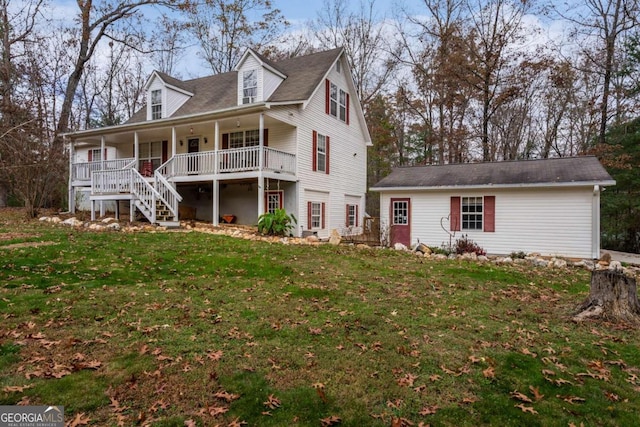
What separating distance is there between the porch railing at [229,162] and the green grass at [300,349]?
715 cm

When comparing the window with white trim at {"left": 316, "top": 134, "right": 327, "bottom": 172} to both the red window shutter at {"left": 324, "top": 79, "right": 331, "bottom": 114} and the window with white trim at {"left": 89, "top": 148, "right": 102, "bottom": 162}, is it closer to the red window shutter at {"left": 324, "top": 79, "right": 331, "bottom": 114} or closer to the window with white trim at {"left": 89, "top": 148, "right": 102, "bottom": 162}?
the red window shutter at {"left": 324, "top": 79, "right": 331, "bottom": 114}

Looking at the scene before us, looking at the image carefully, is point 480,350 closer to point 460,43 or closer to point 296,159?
point 296,159

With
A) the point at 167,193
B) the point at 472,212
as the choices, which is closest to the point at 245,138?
the point at 167,193

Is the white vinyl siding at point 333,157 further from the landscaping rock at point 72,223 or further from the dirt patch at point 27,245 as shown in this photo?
the dirt patch at point 27,245

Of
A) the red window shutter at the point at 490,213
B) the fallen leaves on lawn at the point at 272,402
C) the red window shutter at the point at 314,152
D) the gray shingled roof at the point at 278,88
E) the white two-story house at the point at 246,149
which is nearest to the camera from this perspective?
the fallen leaves on lawn at the point at 272,402

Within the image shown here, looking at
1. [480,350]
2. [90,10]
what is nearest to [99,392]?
[480,350]

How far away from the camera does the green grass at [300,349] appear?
298 cm

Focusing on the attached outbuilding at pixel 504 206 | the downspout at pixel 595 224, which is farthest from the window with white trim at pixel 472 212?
the downspout at pixel 595 224

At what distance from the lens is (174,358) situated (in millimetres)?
3695

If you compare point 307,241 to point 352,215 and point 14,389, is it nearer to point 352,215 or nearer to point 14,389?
point 352,215

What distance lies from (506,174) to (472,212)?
1.85 meters

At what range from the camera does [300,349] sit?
4.01m

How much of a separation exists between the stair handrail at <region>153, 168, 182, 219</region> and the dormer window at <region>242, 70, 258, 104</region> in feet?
16.4

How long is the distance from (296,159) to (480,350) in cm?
1215
